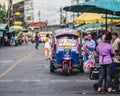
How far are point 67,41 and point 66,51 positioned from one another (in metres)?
0.72

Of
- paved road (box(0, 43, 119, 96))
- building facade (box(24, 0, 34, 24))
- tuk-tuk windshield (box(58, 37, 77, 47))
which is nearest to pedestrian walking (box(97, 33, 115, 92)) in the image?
paved road (box(0, 43, 119, 96))

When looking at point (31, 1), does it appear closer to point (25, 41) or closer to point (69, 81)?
point (25, 41)

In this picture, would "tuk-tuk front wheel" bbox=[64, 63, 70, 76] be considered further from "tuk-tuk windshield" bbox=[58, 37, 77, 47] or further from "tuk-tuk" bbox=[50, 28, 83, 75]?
"tuk-tuk windshield" bbox=[58, 37, 77, 47]

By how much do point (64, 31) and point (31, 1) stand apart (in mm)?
124066

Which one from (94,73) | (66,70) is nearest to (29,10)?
(66,70)

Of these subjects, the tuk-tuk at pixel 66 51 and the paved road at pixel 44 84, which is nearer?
the paved road at pixel 44 84

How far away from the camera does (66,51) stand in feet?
66.3

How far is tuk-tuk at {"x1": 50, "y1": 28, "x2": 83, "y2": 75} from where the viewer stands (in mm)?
19953

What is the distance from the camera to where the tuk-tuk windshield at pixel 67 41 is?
812 inches

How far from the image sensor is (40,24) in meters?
114

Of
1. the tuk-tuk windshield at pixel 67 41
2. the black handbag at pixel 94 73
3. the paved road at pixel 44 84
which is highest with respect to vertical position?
the tuk-tuk windshield at pixel 67 41

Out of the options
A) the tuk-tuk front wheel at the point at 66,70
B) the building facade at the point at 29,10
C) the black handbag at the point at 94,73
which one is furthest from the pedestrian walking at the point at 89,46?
the building facade at the point at 29,10

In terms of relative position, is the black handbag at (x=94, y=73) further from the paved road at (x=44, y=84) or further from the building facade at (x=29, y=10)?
the building facade at (x=29, y=10)

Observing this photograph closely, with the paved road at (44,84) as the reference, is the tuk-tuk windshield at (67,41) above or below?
above
